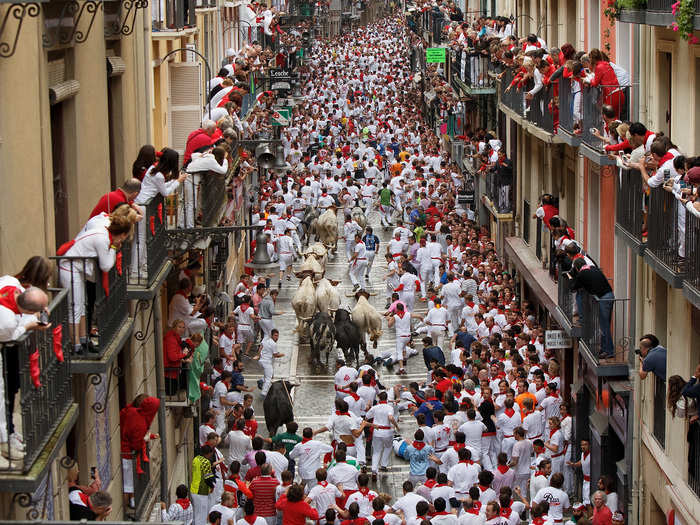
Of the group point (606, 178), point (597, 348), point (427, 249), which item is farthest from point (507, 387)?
point (427, 249)

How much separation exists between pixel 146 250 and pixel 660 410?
715 cm

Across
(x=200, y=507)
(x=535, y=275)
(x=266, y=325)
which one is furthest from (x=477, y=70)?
(x=200, y=507)

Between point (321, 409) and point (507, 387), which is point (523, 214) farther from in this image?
point (507, 387)

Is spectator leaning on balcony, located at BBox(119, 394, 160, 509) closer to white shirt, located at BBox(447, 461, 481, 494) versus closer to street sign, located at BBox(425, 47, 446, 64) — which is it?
white shirt, located at BBox(447, 461, 481, 494)

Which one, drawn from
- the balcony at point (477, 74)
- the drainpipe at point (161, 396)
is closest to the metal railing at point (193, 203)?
the drainpipe at point (161, 396)

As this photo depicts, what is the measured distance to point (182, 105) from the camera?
78.7 ft

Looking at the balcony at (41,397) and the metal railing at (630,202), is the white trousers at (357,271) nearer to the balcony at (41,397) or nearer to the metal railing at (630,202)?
the metal railing at (630,202)

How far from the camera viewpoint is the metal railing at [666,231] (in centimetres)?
Answer: 1612

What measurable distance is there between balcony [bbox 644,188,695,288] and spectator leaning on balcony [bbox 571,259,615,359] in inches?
128

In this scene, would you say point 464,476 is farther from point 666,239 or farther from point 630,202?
point 666,239

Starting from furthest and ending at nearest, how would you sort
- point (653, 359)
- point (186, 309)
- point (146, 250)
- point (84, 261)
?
1. point (186, 309)
2. point (653, 359)
3. point (146, 250)
4. point (84, 261)

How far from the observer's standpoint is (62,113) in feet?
47.0

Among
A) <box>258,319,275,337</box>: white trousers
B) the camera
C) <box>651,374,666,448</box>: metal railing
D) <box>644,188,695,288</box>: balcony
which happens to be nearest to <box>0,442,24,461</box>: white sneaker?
the camera

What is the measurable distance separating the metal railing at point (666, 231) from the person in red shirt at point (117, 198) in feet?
20.0
